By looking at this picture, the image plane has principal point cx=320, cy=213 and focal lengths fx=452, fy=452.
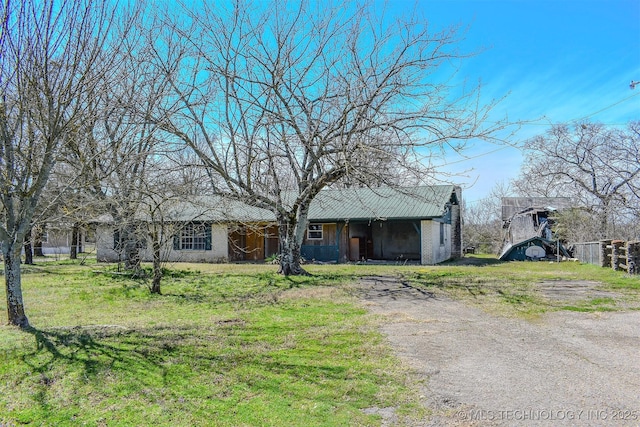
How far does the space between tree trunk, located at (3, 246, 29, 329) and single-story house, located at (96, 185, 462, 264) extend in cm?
1462

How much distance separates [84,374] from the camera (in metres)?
4.46

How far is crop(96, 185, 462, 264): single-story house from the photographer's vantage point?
21188mm

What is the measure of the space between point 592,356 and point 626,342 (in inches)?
39.5

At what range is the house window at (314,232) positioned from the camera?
23.0 metres

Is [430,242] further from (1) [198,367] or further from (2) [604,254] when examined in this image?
(1) [198,367]

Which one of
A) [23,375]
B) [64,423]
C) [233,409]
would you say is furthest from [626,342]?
[23,375]

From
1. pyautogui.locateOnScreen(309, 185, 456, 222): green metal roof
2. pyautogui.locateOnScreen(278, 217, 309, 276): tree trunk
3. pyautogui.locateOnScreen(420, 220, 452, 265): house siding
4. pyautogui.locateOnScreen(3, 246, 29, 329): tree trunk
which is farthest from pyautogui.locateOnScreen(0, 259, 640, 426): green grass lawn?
pyautogui.locateOnScreen(309, 185, 456, 222): green metal roof

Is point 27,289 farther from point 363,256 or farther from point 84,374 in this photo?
point 363,256

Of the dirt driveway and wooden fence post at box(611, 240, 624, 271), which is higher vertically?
wooden fence post at box(611, 240, 624, 271)

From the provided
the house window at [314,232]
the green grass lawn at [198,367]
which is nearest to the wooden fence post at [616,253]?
the green grass lawn at [198,367]

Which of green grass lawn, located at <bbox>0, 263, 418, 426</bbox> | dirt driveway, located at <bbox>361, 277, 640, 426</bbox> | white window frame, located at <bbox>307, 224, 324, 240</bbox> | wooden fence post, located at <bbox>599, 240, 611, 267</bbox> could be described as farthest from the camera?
white window frame, located at <bbox>307, 224, 324, 240</bbox>

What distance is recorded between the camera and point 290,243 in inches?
575

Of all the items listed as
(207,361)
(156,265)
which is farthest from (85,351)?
(156,265)

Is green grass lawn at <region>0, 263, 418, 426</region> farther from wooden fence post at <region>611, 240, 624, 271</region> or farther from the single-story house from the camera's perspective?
the single-story house
